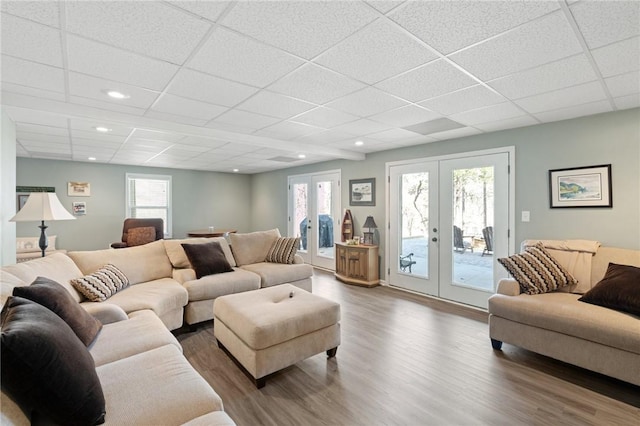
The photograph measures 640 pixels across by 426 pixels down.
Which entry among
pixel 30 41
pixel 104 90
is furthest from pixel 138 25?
pixel 104 90

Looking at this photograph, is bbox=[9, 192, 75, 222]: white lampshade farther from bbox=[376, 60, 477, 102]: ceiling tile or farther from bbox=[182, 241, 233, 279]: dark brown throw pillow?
bbox=[376, 60, 477, 102]: ceiling tile

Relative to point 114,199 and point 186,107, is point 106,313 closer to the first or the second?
point 186,107

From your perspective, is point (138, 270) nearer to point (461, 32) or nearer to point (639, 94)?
point (461, 32)

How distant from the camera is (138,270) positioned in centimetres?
340

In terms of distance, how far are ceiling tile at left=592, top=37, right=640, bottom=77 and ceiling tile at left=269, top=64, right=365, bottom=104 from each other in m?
1.59

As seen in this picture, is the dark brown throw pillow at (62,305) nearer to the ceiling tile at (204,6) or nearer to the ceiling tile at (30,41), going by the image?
the ceiling tile at (30,41)

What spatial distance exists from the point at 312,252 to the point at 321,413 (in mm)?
4841

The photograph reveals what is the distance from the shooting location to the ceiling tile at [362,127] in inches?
138

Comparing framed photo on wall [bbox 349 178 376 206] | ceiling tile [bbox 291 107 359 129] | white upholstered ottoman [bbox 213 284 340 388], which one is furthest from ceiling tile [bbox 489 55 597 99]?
framed photo on wall [bbox 349 178 376 206]

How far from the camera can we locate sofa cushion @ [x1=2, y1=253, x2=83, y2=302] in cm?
210

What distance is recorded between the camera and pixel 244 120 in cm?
344

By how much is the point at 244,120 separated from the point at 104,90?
1.34 meters

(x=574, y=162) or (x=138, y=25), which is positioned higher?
(x=138, y=25)

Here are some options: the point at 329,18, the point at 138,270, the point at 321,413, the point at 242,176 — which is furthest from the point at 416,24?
the point at 242,176
